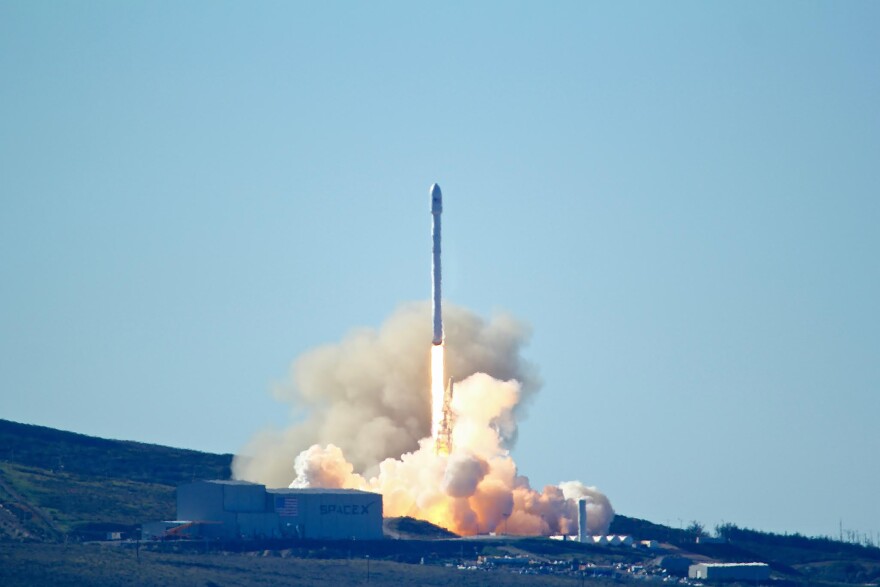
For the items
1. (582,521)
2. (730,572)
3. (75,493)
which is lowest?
(730,572)

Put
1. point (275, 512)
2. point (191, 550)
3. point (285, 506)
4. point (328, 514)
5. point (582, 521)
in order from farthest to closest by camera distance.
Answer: point (582, 521), point (328, 514), point (285, 506), point (275, 512), point (191, 550)

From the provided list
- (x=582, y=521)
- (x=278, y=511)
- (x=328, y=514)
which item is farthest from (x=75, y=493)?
(x=582, y=521)

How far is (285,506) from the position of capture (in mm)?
153250

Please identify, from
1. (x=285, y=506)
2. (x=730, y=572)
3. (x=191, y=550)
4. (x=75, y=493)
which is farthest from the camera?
(x=75, y=493)

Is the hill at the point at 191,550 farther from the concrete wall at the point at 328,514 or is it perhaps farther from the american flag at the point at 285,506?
A: the american flag at the point at 285,506

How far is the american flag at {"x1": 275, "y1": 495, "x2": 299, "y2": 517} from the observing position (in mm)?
153125

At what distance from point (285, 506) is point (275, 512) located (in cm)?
84

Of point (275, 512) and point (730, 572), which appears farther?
point (275, 512)

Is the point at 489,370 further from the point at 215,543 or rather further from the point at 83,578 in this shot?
the point at 83,578

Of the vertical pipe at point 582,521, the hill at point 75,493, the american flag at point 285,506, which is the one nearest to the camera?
the american flag at point 285,506

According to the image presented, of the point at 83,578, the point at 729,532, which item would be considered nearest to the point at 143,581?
the point at 83,578

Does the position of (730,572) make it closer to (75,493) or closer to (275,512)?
(275,512)

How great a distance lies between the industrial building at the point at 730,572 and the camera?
488 feet

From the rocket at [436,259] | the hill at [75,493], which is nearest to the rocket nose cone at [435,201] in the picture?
the rocket at [436,259]
